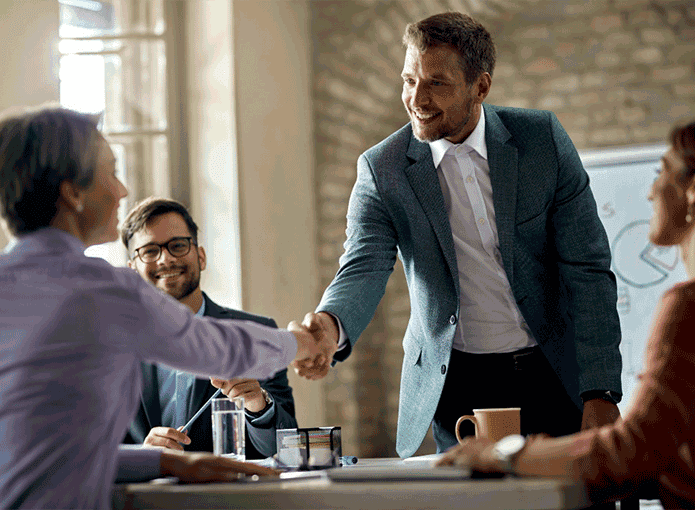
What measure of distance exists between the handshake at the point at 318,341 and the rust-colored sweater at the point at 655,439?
0.73 metres

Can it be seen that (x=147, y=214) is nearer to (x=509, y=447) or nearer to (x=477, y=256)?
(x=477, y=256)

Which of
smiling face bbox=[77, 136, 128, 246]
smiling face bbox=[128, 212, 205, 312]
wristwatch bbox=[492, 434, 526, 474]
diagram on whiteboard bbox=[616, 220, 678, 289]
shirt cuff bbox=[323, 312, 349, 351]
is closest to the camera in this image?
wristwatch bbox=[492, 434, 526, 474]

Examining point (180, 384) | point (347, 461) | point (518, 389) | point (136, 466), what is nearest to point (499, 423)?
point (347, 461)

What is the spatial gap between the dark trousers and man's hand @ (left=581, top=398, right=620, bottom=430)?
17 centimetres

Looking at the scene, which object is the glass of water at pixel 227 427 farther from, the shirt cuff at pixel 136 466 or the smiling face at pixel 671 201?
the smiling face at pixel 671 201

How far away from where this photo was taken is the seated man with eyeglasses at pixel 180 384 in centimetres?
220

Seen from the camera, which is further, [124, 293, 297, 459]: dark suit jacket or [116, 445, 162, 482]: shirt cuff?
[124, 293, 297, 459]: dark suit jacket

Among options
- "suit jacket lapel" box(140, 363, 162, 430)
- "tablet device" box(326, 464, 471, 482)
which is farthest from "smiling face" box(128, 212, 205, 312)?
"tablet device" box(326, 464, 471, 482)

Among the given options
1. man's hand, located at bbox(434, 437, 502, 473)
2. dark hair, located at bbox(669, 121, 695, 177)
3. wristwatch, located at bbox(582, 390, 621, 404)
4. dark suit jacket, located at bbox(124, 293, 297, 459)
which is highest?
dark hair, located at bbox(669, 121, 695, 177)

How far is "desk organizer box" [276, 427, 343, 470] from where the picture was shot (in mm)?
1609

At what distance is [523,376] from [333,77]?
3.23 m

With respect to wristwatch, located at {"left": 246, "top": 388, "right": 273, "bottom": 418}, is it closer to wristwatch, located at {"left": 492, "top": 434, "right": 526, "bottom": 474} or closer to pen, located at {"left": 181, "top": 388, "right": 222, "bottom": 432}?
pen, located at {"left": 181, "top": 388, "right": 222, "bottom": 432}

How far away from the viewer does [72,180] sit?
131 centimetres

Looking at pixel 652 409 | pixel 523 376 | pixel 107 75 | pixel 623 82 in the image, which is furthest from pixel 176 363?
pixel 623 82
